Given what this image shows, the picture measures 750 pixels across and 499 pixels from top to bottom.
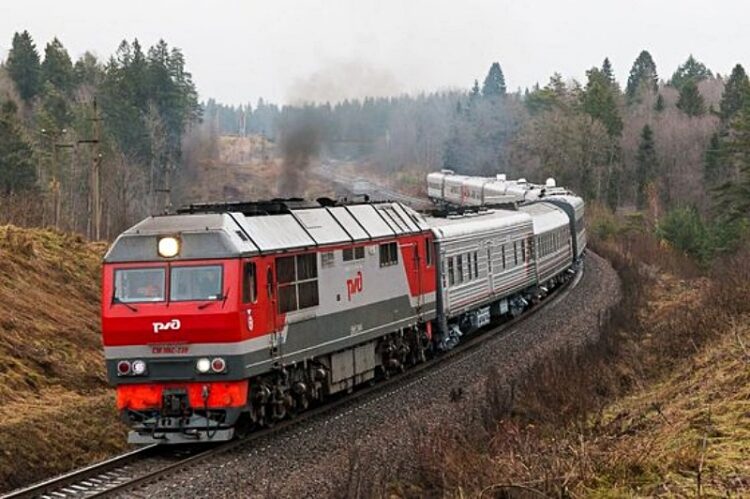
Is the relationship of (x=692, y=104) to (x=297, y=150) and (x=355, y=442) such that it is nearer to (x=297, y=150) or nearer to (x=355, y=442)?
(x=297, y=150)

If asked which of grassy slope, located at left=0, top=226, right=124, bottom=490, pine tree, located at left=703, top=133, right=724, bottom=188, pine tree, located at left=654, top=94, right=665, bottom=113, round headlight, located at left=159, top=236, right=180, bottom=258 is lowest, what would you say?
grassy slope, located at left=0, top=226, right=124, bottom=490

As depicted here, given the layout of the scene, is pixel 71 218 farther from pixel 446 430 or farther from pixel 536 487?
pixel 536 487

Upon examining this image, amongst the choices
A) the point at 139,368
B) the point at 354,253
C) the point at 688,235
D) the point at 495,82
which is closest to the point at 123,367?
A: the point at 139,368

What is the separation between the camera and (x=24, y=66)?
96.4 meters

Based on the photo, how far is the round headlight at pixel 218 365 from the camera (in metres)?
14.7

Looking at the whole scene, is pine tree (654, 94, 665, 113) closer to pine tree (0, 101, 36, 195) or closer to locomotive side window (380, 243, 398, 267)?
pine tree (0, 101, 36, 195)

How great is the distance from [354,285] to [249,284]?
425 centimetres

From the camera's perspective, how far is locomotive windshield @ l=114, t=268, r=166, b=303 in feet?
49.0

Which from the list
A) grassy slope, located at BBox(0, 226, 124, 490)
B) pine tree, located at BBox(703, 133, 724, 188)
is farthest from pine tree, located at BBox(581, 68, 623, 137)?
grassy slope, located at BBox(0, 226, 124, 490)

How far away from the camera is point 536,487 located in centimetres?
997

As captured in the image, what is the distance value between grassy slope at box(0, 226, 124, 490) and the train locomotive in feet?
4.31

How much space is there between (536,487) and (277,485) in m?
4.54

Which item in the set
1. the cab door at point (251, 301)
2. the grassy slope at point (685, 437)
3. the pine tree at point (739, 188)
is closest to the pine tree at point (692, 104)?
the pine tree at point (739, 188)

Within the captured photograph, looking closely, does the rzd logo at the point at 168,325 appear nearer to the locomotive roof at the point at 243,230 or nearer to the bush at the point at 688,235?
the locomotive roof at the point at 243,230
